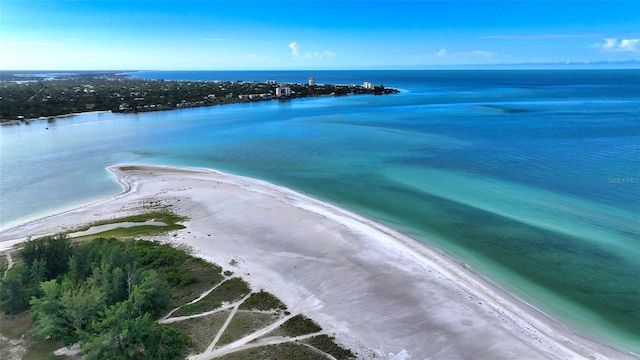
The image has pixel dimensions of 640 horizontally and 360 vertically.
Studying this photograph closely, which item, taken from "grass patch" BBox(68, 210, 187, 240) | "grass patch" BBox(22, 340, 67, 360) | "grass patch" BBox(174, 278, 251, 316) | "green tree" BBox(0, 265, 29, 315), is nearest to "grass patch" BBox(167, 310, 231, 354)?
"grass patch" BBox(174, 278, 251, 316)

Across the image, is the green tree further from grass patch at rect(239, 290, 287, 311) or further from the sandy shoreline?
grass patch at rect(239, 290, 287, 311)

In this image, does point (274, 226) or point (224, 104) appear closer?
point (274, 226)

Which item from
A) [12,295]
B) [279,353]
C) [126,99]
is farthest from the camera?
[126,99]

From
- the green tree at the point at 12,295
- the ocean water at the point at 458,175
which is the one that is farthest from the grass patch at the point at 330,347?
the green tree at the point at 12,295

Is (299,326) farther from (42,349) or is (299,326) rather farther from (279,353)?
(42,349)

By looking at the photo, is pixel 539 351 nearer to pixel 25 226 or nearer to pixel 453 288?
pixel 453 288

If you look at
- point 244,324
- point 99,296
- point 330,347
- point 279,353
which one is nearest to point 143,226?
point 99,296

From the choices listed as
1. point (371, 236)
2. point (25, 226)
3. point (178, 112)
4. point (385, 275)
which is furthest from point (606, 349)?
point (178, 112)
